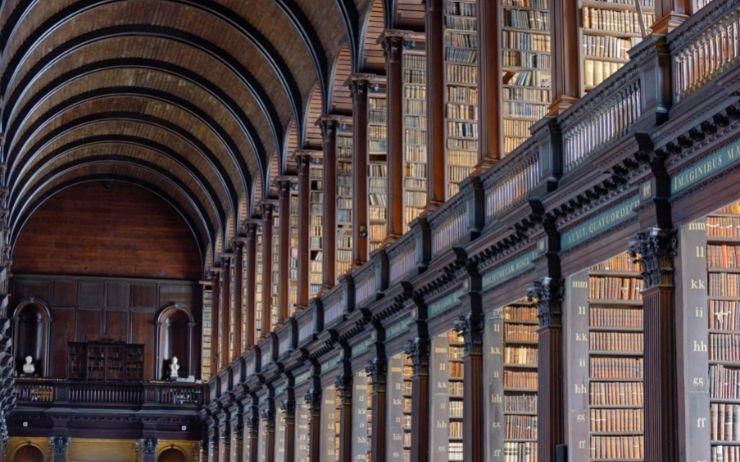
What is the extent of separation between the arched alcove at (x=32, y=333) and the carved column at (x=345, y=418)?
18378 mm

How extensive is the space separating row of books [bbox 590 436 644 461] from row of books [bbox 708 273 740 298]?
1911mm

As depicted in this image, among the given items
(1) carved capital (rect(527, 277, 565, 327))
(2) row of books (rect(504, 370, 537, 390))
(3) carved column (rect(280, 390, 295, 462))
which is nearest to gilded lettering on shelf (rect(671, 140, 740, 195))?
(1) carved capital (rect(527, 277, 565, 327))

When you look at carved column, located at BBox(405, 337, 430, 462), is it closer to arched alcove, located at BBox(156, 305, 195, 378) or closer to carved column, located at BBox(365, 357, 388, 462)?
carved column, located at BBox(365, 357, 388, 462)

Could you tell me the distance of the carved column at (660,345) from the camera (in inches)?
395

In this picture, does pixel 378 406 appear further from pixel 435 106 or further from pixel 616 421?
pixel 616 421

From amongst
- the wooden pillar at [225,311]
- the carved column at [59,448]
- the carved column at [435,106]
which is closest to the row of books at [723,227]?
the carved column at [435,106]

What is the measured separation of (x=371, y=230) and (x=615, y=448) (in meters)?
8.75

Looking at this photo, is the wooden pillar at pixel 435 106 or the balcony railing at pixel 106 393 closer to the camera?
the wooden pillar at pixel 435 106

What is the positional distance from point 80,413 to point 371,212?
16409mm

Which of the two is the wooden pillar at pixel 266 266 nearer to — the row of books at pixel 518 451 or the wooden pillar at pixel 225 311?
the wooden pillar at pixel 225 311

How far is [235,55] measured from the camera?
26.4 metres

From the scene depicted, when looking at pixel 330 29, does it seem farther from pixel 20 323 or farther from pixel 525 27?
pixel 20 323

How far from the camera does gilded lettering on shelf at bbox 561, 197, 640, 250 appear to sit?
1079 centimetres

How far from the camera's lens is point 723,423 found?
34.1 ft
